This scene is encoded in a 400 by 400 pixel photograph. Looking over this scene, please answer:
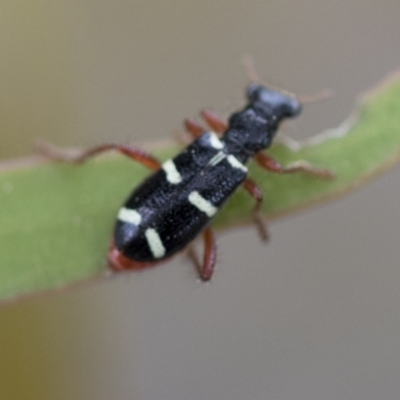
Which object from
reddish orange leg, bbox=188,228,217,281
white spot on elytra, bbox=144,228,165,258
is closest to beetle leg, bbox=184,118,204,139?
reddish orange leg, bbox=188,228,217,281

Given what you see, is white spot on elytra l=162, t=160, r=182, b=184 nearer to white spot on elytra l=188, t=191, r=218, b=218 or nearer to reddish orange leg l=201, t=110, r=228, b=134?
white spot on elytra l=188, t=191, r=218, b=218

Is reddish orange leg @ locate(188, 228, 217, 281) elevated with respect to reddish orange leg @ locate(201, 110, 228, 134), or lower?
lower

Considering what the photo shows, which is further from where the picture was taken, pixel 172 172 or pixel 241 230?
pixel 241 230

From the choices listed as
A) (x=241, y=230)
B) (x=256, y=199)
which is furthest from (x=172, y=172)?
(x=241, y=230)

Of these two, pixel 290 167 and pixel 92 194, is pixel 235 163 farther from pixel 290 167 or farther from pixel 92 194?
pixel 92 194

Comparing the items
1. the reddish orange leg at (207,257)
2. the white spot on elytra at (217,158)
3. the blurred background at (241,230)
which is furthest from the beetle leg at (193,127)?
the blurred background at (241,230)

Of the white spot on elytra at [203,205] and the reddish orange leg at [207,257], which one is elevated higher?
the white spot on elytra at [203,205]

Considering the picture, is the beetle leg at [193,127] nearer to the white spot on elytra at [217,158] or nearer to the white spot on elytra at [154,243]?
the white spot on elytra at [217,158]
